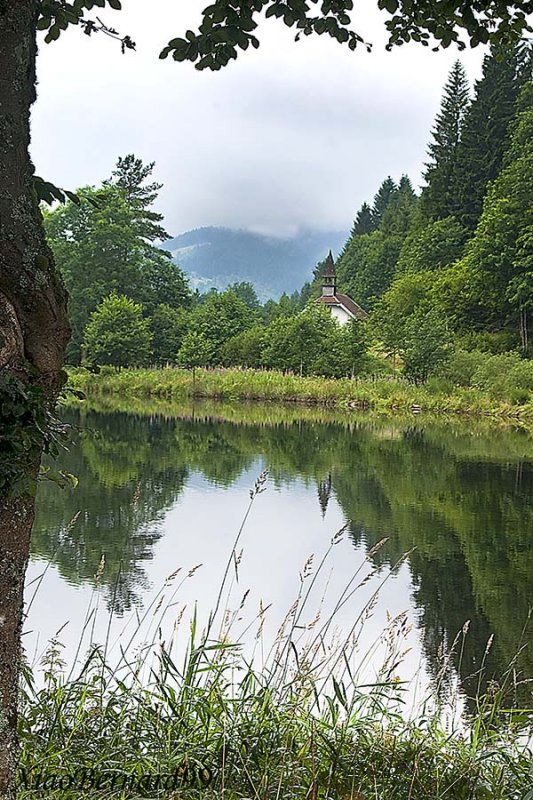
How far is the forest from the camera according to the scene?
35938 mm

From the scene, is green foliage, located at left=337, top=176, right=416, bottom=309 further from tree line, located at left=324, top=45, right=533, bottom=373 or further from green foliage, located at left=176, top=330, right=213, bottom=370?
green foliage, located at left=176, top=330, right=213, bottom=370

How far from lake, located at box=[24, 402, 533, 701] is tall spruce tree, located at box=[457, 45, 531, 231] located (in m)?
33.7

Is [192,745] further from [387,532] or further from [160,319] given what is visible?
[160,319]

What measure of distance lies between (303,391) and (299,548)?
2423 cm

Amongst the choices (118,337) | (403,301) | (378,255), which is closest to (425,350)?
(403,301)

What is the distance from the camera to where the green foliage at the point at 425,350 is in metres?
32.8

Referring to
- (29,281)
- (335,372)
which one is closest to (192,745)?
(29,281)

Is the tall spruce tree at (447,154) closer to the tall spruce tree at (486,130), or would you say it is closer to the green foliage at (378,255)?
the tall spruce tree at (486,130)

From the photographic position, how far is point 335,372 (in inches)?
1415

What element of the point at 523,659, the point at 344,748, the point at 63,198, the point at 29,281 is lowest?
the point at 523,659

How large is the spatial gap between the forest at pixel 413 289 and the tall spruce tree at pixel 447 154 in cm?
9

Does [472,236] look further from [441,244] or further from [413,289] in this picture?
[413,289]

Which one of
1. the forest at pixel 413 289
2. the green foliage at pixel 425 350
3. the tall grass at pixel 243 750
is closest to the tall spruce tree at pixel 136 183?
the forest at pixel 413 289

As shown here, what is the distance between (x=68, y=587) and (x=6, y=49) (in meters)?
5.38
